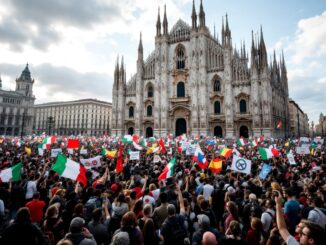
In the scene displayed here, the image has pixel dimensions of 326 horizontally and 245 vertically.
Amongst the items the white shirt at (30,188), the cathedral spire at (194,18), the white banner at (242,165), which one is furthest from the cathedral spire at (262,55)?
the white shirt at (30,188)

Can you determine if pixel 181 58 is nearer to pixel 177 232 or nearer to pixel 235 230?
pixel 177 232

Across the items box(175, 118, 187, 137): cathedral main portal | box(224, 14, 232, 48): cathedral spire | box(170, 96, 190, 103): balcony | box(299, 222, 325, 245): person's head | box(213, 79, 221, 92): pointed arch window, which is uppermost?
box(224, 14, 232, 48): cathedral spire

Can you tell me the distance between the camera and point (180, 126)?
45.4m

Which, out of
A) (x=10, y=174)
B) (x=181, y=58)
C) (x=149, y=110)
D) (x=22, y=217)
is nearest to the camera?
(x=22, y=217)

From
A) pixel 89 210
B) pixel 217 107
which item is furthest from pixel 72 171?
pixel 217 107

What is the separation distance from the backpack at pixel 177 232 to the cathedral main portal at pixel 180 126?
40.9 m

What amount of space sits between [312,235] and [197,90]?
41.1 metres

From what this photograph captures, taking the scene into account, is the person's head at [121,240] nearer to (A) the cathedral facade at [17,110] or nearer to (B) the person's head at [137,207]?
(B) the person's head at [137,207]

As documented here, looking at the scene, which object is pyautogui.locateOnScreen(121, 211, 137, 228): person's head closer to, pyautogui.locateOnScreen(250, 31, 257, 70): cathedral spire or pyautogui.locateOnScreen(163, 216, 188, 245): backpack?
pyautogui.locateOnScreen(163, 216, 188, 245): backpack

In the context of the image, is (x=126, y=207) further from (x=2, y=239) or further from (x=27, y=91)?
(x=27, y=91)

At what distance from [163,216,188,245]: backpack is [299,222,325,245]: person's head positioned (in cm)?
215

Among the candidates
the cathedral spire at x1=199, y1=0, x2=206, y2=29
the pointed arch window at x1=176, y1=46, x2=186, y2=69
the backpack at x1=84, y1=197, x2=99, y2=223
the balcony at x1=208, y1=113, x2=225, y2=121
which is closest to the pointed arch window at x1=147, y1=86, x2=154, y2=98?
the pointed arch window at x1=176, y1=46, x2=186, y2=69

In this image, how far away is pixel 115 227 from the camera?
4.68m

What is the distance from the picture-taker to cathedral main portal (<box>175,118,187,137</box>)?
148 feet
